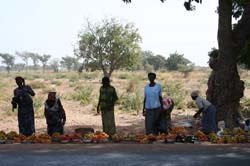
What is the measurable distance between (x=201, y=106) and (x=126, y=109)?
39.2 ft

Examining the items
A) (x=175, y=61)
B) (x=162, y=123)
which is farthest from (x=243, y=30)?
(x=175, y=61)

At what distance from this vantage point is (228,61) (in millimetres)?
12797

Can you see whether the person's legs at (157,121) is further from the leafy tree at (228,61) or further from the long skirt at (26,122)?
the leafy tree at (228,61)

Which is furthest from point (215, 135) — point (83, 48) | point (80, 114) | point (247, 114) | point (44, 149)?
point (83, 48)

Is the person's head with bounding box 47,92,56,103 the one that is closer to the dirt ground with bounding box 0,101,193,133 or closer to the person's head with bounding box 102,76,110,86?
the person's head with bounding box 102,76,110,86

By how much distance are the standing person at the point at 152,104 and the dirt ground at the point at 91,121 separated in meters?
4.38

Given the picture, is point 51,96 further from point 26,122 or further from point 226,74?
point 226,74

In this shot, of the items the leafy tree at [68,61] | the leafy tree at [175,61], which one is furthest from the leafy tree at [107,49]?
the leafy tree at [68,61]

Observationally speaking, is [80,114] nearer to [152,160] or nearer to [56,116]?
[56,116]

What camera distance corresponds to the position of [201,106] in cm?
946

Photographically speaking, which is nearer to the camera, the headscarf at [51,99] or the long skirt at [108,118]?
the headscarf at [51,99]

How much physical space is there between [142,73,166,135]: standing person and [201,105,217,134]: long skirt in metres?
0.92

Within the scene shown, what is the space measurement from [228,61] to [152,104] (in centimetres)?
395

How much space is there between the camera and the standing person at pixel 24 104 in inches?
378
